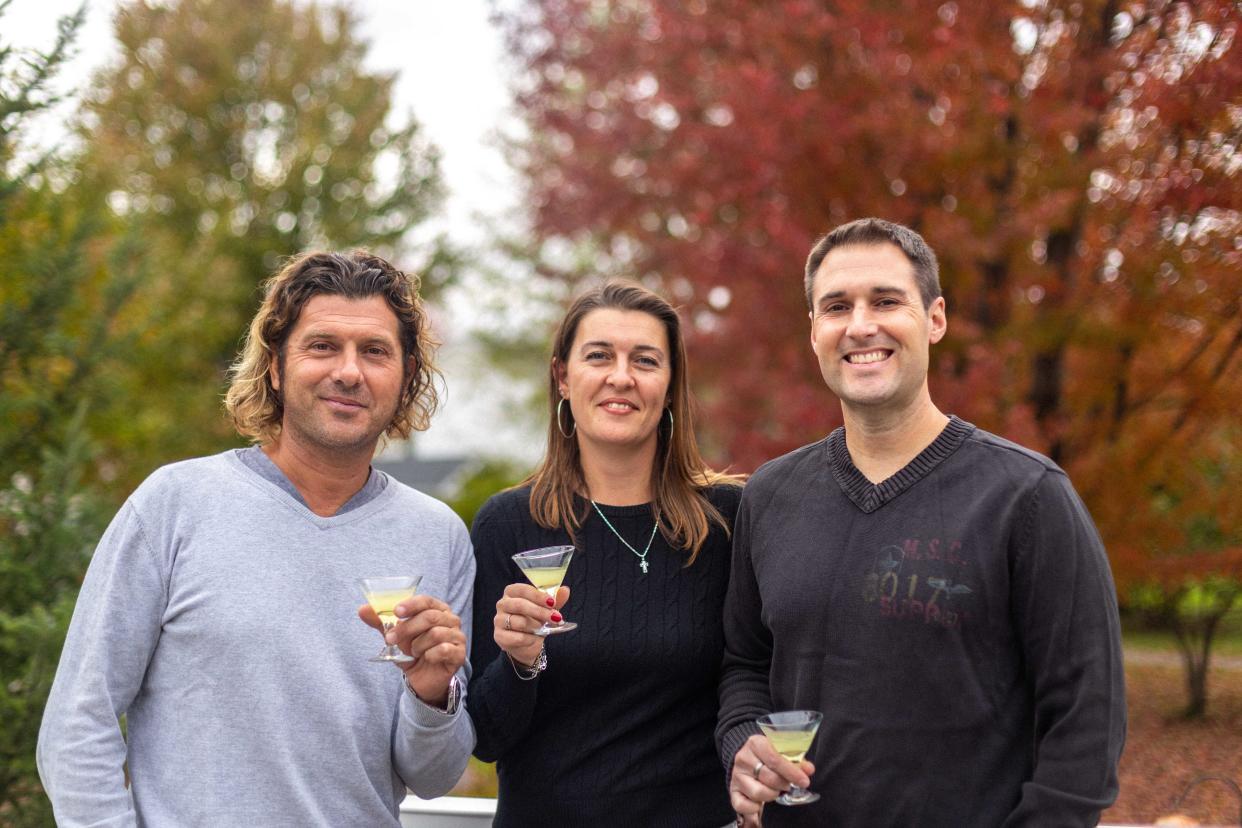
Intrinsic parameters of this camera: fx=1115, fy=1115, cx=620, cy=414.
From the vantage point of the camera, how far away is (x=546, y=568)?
2.99m

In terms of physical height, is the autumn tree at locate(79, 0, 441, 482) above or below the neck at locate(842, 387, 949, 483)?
above

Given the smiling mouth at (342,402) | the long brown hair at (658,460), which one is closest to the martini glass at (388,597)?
the smiling mouth at (342,402)

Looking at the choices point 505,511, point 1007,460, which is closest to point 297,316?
point 505,511

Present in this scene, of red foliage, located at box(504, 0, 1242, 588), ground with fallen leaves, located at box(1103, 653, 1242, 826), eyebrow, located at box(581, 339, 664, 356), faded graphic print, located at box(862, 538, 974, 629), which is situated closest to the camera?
faded graphic print, located at box(862, 538, 974, 629)

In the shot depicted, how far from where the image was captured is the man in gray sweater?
2762 millimetres

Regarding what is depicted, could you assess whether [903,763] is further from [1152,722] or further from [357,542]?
[1152,722]

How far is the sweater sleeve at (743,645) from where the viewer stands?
3080 mm

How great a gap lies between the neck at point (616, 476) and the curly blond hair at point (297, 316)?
0.65m

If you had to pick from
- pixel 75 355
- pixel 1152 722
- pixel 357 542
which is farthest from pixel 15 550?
pixel 1152 722

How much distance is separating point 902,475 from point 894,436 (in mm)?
116

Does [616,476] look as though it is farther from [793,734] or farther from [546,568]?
[793,734]

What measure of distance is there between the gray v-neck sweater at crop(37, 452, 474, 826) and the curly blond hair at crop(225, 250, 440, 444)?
317 millimetres

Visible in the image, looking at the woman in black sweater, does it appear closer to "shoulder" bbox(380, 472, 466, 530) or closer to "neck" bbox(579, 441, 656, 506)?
"neck" bbox(579, 441, 656, 506)

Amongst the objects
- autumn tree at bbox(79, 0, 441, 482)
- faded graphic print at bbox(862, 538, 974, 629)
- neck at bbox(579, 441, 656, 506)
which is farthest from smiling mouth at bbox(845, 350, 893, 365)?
autumn tree at bbox(79, 0, 441, 482)
